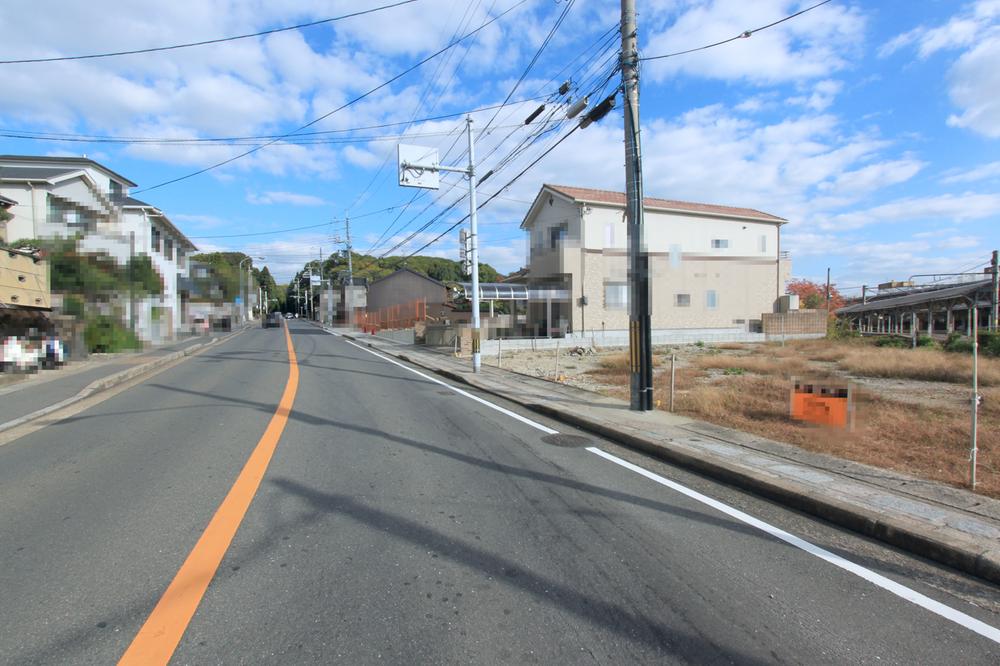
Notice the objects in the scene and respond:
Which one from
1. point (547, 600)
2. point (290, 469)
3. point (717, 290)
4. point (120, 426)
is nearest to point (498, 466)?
point (290, 469)

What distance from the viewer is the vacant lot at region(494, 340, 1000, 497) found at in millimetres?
5836

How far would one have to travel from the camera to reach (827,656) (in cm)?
244

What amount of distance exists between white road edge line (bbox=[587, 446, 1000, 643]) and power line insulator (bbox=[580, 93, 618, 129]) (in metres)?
6.68

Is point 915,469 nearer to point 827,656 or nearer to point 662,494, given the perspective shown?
point 662,494

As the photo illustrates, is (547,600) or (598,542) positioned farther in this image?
(598,542)

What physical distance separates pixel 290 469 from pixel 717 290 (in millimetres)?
24854

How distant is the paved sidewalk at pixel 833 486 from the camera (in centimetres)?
354

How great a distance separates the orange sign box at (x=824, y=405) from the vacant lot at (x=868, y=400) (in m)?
0.15

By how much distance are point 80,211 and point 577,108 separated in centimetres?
1943

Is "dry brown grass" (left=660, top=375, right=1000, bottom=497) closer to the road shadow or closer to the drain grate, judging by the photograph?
the drain grate

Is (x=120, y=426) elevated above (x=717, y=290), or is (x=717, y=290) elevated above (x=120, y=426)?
(x=717, y=290)

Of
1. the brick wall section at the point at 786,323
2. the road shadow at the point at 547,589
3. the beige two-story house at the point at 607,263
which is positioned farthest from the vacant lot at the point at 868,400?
the brick wall section at the point at 786,323

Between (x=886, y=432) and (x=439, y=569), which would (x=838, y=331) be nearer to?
(x=886, y=432)

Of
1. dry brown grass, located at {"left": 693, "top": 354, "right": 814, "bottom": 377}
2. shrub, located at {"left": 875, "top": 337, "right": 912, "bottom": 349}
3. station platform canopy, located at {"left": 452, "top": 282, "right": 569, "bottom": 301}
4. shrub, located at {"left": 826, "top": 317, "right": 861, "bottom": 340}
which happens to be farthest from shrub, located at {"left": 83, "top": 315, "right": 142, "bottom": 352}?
shrub, located at {"left": 826, "top": 317, "right": 861, "bottom": 340}
